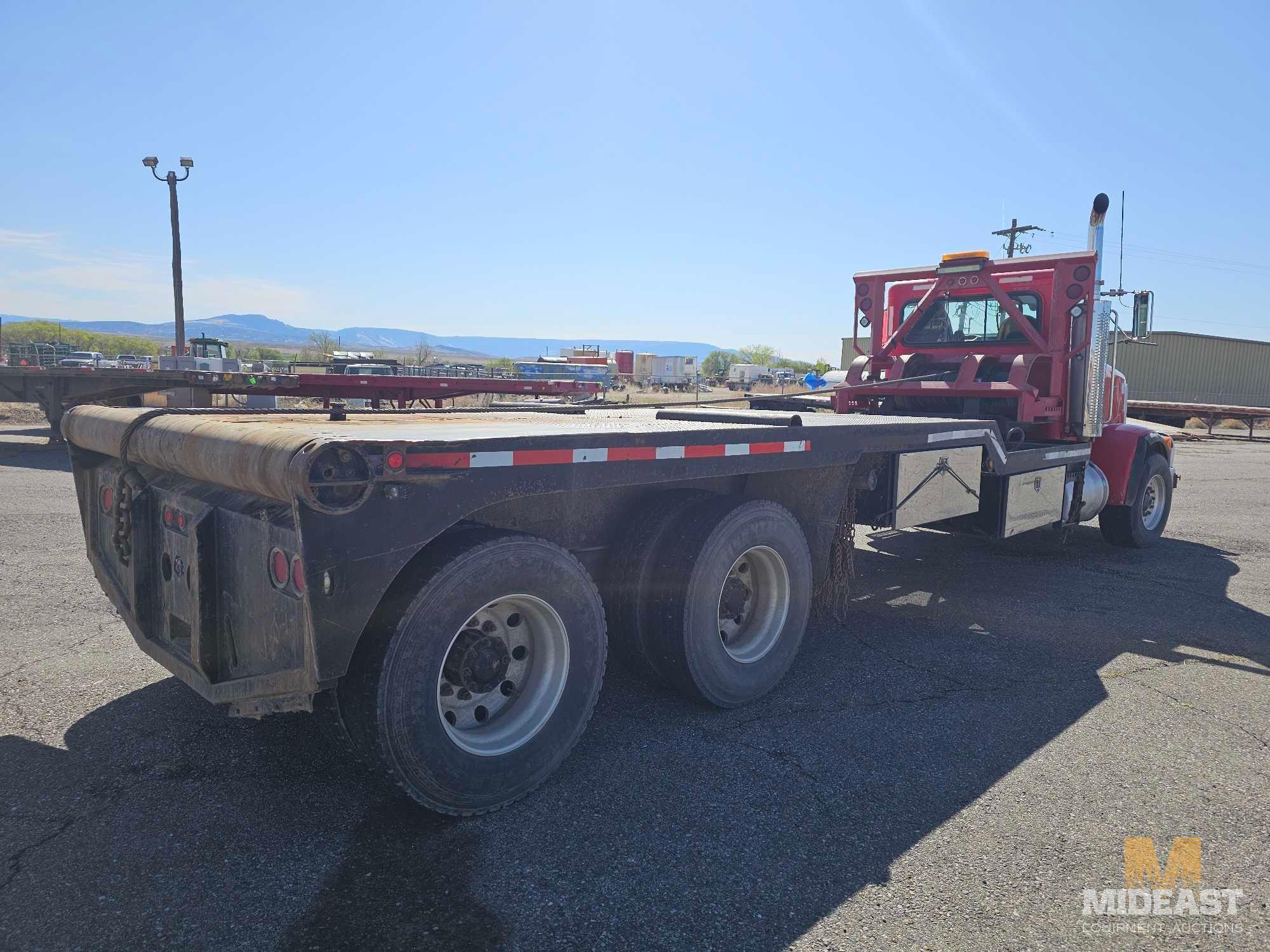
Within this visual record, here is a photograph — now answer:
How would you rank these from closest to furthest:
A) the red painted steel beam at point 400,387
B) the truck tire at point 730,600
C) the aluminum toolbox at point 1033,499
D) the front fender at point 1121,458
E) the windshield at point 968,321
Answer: the truck tire at point 730,600 < the aluminum toolbox at point 1033,499 < the windshield at point 968,321 < the front fender at point 1121,458 < the red painted steel beam at point 400,387

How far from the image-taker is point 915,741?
399 centimetres

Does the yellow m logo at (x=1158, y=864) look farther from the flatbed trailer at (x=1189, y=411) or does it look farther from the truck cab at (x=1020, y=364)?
the flatbed trailer at (x=1189, y=411)

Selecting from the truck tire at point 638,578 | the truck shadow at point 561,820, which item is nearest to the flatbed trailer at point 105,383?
the truck shadow at point 561,820

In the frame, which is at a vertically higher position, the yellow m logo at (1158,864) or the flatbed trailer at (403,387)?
the flatbed trailer at (403,387)

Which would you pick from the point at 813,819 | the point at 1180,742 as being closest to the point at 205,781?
the point at 813,819

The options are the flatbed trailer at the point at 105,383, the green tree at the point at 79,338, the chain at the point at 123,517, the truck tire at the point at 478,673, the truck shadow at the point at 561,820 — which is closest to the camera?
the truck shadow at the point at 561,820

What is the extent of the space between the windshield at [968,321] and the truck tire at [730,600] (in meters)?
4.08

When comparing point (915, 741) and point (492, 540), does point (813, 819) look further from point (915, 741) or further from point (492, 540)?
point (492, 540)

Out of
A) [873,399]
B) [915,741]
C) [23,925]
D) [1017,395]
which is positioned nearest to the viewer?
[23,925]

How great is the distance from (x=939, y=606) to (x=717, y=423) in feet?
8.90

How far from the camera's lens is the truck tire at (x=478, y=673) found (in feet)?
9.73

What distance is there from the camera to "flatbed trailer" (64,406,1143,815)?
2.84 meters

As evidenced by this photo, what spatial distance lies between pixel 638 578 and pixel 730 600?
26.5 inches

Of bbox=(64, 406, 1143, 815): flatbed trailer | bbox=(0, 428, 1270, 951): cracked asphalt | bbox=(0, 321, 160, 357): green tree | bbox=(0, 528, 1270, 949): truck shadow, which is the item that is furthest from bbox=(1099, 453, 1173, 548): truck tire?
bbox=(0, 321, 160, 357): green tree
